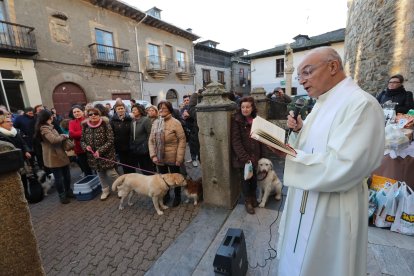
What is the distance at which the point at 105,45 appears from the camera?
46.9 feet

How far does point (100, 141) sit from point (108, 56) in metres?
13.1

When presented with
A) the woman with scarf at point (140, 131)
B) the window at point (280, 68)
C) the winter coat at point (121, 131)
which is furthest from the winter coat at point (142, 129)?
the window at point (280, 68)

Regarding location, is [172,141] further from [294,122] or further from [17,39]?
[17,39]

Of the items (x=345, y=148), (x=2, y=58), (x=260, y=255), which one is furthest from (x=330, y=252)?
(x=2, y=58)

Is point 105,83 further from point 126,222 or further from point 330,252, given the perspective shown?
point 330,252

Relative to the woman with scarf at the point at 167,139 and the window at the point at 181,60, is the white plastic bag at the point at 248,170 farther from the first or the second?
the window at the point at 181,60

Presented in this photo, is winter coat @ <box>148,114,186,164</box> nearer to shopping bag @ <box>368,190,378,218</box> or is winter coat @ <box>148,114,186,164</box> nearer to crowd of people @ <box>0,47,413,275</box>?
crowd of people @ <box>0,47,413,275</box>

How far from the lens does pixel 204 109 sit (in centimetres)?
335

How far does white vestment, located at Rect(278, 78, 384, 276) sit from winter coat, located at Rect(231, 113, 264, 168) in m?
1.65

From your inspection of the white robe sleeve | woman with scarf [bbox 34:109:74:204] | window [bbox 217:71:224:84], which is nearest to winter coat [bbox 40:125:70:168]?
woman with scarf [bbox 34:109:74:204]

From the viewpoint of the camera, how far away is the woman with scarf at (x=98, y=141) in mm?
4082

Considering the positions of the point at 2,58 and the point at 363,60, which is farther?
the point at 2,58

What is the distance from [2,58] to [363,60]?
15.2 metres

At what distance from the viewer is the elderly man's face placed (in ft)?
4.57
